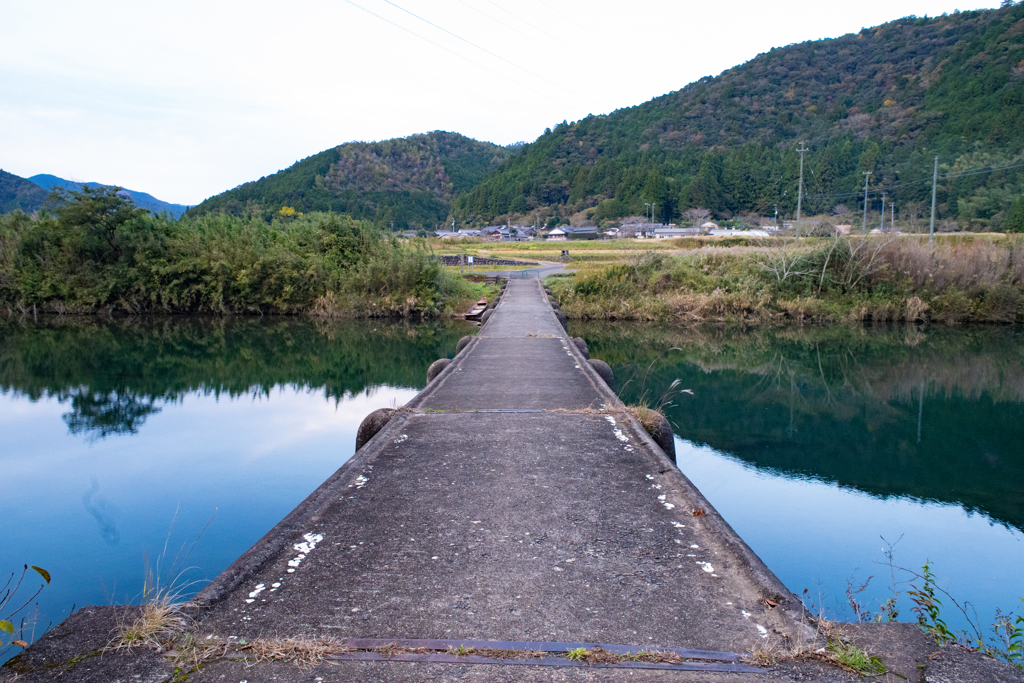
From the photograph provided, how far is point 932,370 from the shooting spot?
50.5ft

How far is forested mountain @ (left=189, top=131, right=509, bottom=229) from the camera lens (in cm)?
7725

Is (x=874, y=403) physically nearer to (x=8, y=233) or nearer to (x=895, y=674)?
(x=895, y=674)

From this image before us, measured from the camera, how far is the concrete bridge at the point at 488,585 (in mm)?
2453

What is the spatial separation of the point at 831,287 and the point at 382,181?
90464 millimetres

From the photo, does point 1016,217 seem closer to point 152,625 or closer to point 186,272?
point 186,272

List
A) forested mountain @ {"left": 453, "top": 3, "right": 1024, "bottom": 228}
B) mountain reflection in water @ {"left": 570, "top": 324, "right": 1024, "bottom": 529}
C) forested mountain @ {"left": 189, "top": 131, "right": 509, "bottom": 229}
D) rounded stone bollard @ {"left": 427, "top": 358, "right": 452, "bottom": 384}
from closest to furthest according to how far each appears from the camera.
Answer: mountain reflection in water @ {"left": 570, "top": 324, "right": 1024, "bottom": 529}, rounded stone bollard @ {"left": 427, "top": 358, "right": 452, "bottom": 384}, forested mountain @ {"left": 453, "top": 3, "right": 1024, "bottom": 228}, forested mountain @ {"left": 189, "top": 131, "right": 509, "bottom": 229}

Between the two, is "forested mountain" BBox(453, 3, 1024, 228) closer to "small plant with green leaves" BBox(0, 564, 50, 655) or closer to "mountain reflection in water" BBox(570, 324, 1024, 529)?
"mountain reflection in water" BBox(570, 324, 1024, 529)

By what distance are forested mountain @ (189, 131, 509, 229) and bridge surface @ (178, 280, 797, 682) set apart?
65.4 meters

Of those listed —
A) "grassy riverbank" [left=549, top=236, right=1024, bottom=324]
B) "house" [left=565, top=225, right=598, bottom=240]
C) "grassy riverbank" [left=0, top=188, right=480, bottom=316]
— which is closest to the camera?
"grassy riverbank" [left=549, top=236, right=1024, bottom=324]

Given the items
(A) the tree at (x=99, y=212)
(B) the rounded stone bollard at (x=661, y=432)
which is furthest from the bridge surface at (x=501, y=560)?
(A) the tree at (x=99, y=212)

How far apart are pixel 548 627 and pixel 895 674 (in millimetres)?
1296

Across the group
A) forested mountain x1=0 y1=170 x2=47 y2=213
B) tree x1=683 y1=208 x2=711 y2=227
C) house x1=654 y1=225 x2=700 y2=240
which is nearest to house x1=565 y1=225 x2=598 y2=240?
house x1=654 y1=225 x2=700 y2=240

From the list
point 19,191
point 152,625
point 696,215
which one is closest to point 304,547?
point 152,625

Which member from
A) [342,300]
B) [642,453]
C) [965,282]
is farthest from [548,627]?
[965,282]
